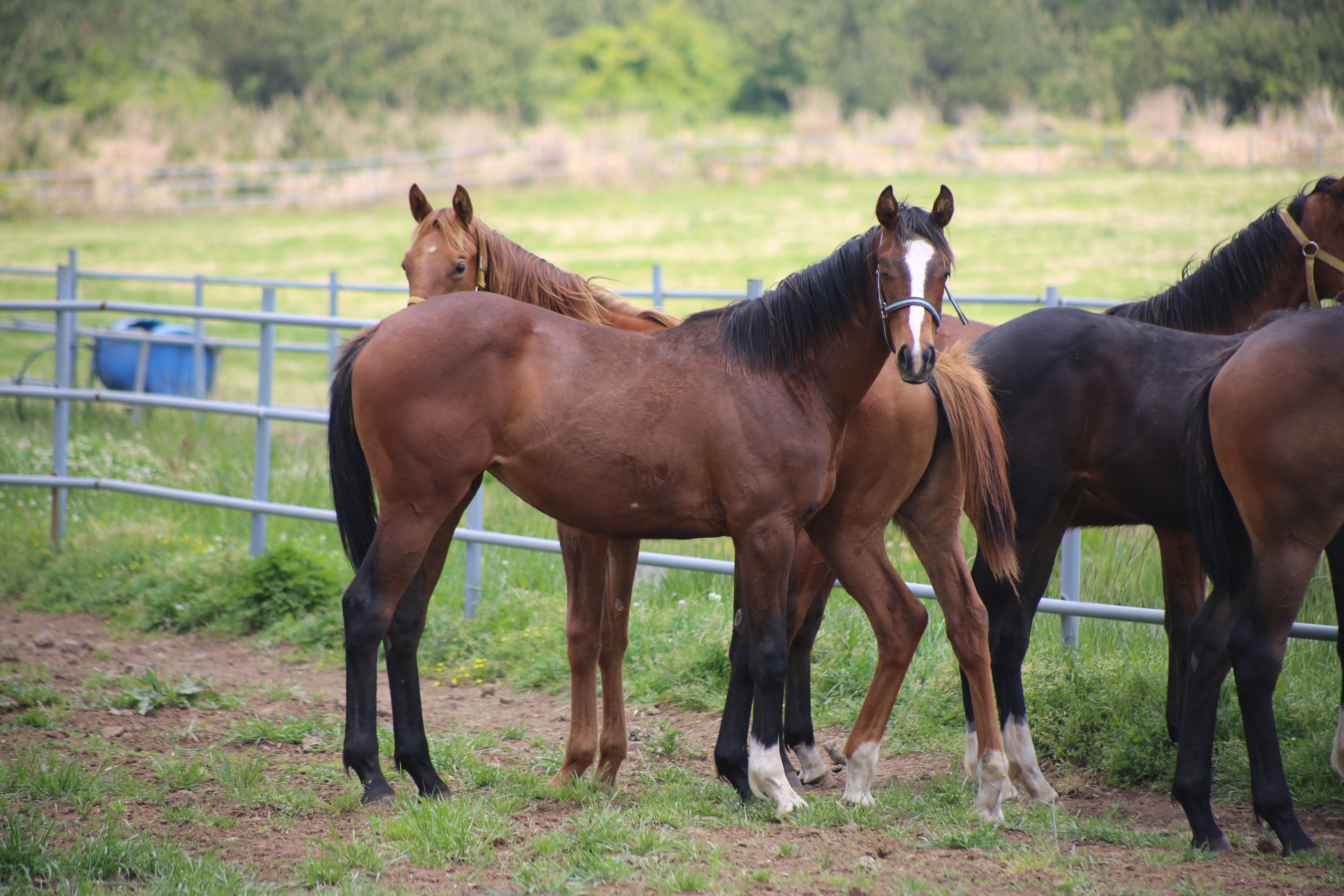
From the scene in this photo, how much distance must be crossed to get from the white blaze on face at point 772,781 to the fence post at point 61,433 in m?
5.13

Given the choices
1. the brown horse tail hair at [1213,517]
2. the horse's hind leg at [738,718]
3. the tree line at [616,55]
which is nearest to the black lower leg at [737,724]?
the horse's hind leg at [738,718]

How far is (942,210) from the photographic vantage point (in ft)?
11.6

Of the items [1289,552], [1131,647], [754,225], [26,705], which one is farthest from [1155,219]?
[26,705]

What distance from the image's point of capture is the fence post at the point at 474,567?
5.97 meters

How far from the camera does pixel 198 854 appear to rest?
325cm

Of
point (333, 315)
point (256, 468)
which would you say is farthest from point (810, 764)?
point (333, 315)

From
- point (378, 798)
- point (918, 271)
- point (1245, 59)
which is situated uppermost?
point (1245, 59)

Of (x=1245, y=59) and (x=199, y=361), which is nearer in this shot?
(x=199, y=361)

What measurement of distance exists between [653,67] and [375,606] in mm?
40967

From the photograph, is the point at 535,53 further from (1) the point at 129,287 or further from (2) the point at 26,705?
(2) the point at 26,705

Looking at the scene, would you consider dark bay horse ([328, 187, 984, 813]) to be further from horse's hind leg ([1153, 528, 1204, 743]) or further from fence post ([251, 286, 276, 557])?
fence post ([251, 286, 276, 557])

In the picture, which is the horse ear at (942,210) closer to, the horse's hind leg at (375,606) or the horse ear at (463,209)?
the horse's hind leg at (375,606)

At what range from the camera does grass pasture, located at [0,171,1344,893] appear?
314cm

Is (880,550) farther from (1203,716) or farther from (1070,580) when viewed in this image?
(1070,580)
